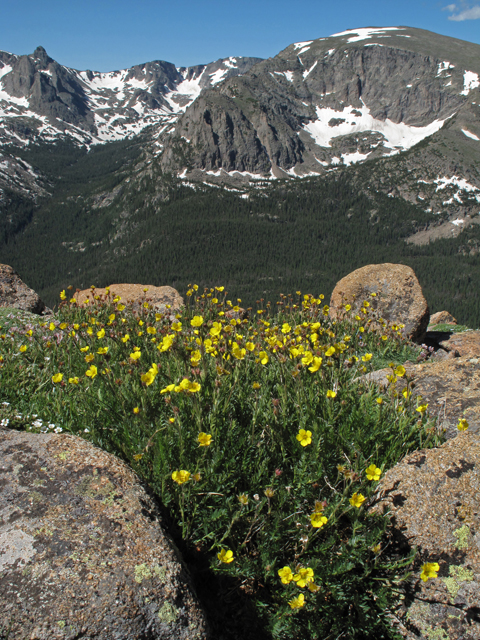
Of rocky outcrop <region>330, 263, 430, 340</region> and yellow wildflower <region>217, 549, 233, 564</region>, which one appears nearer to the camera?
yellow wildflower <region>217, 549, 233, 564</region>

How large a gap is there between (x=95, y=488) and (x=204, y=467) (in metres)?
1.02

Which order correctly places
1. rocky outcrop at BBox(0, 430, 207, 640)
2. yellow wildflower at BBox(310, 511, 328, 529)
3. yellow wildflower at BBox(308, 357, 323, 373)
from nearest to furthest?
Result: rocky outcrop at BBox(0, 430, 207, 640)
yellow wildflower at BBox(310, 511, 328, 529)
yellow wildflower at BBox(308, 357, 323, 373)

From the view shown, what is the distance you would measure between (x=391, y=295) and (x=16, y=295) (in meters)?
13.4

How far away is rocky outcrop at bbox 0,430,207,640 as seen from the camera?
6.84 feet

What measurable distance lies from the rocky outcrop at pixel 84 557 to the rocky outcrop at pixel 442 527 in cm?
167

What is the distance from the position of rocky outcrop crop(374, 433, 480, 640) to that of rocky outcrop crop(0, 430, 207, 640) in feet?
5.48

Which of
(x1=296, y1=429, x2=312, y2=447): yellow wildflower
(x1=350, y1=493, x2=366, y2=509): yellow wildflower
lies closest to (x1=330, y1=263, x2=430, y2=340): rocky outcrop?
(x1=296, y1=429, x2=312, y2=447): yellow wildflower

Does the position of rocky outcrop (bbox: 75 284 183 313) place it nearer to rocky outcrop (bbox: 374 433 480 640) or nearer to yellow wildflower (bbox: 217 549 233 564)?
rocky outcrop (bbox: 374 433 480 640)

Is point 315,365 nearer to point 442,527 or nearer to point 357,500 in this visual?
point 357,500

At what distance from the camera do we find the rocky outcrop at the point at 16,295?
44.6 feet

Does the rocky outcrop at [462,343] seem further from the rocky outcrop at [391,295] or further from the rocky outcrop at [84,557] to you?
the rocky outcrop at [84,557]

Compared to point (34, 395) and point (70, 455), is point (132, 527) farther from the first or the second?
point (34, 395)

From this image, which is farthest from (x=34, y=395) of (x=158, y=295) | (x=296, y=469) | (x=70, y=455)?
(x=158, y=295)

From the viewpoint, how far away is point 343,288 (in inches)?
Result: 575
